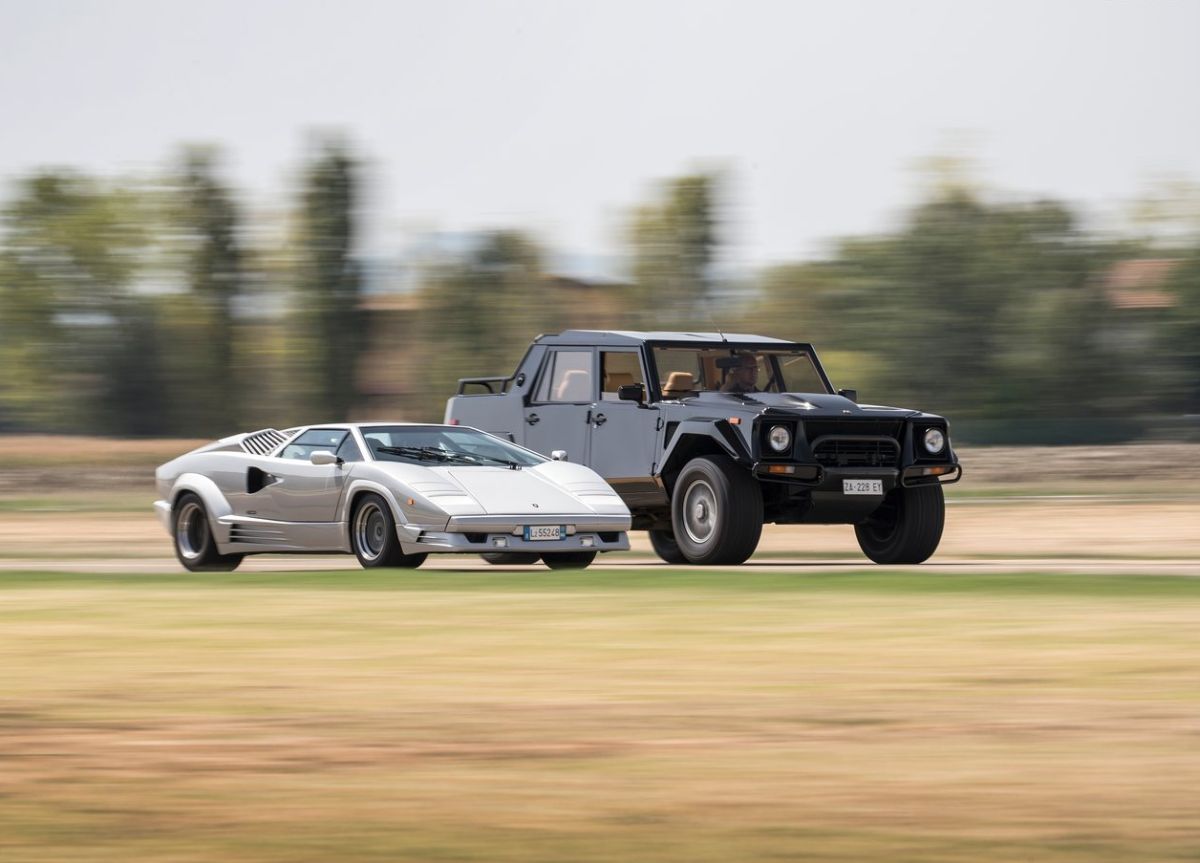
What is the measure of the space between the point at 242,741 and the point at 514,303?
207 feet

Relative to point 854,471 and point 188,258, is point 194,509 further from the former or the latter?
point 188,258

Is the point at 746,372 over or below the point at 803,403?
over

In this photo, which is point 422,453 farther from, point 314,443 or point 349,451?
point 314,443

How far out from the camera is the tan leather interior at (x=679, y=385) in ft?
62.6

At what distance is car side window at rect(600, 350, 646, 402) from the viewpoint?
1933 cm

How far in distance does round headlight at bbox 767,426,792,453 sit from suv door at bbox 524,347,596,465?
2.21m

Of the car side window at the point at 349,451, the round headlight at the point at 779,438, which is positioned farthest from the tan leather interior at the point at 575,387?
the car side window at the point at 349,451

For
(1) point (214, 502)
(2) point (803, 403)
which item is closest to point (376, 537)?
(1) point (214, 502)

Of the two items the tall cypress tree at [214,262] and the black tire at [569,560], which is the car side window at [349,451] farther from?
the tall cypress tree at [214,262]

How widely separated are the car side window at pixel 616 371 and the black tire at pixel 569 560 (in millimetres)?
1881

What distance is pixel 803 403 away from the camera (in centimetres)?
1858

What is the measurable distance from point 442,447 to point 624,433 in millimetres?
1987

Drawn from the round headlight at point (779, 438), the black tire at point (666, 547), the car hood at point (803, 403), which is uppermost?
the car hood at point (803, 403)

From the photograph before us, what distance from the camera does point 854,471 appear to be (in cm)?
1811
